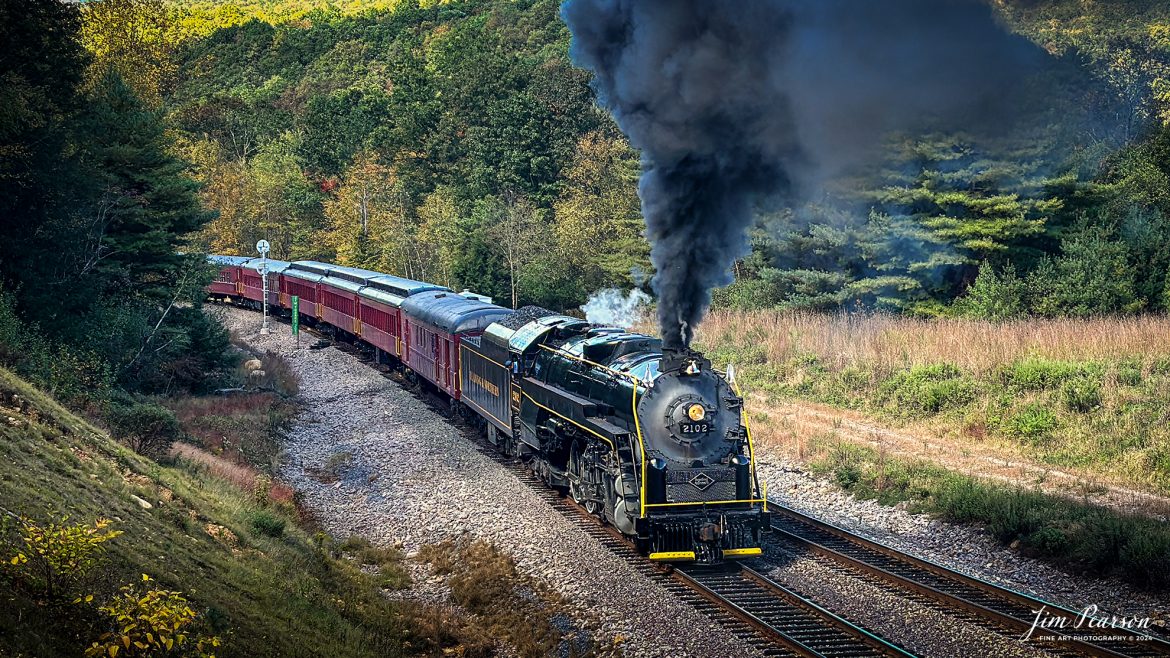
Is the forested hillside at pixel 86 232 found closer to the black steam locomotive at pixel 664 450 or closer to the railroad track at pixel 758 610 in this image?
the black steam locomotive at pixel 664 450

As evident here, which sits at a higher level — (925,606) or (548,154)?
(548,154)

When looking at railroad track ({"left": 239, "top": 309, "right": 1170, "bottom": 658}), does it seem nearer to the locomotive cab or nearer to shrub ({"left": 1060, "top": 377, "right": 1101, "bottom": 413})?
the locomotive cab

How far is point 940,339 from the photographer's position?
25984 millimetres

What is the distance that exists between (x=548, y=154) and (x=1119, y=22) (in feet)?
97.5

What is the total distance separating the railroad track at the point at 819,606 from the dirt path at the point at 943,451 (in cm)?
416

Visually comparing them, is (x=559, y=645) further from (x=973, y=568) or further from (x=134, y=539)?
(x=973, y=568)

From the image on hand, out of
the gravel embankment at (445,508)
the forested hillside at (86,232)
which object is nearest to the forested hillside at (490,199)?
the forested hillside at (86,232)

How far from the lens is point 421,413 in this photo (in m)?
26.5

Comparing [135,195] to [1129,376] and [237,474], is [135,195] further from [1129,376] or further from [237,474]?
[1129,376]

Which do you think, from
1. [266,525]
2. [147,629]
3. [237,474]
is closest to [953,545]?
[266,525]

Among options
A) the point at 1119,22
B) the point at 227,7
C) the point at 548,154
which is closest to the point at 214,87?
the point at 227,7

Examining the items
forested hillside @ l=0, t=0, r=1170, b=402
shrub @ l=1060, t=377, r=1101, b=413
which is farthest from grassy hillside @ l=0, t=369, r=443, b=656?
shrub @ l=1060, t=377, r=1101, b=413
